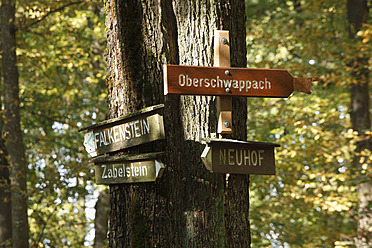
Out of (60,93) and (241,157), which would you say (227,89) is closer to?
(241,157)

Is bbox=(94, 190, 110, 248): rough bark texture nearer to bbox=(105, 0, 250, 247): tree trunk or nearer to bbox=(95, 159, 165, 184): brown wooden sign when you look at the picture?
bbox=(95, 159, 165, 184): brown wooden sign

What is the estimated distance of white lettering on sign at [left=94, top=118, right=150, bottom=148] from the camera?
119 inches

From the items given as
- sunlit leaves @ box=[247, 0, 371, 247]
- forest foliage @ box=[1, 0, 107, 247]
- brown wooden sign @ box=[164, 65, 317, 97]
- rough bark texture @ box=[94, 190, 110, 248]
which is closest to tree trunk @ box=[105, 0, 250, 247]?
brown wooden sign @ box=[164, 65, 317, 97]

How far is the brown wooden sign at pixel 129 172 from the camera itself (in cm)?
295

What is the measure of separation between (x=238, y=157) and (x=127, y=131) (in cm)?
74

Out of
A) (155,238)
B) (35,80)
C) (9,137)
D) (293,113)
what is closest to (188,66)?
(155,238)

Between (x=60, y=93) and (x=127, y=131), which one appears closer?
(x=127, y=131)

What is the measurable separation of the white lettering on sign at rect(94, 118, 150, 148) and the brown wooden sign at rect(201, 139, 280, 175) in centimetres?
44

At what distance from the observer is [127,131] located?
123 inches

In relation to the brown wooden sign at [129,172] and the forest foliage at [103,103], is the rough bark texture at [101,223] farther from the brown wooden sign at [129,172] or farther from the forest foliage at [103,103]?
the brown wooden sign at [129,172]

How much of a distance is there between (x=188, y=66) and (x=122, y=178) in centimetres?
84

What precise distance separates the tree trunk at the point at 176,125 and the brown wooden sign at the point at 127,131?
0.32ft

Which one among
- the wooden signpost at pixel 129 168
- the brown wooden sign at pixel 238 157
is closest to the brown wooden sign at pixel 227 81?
the brown wooden sign at pixel 238 157

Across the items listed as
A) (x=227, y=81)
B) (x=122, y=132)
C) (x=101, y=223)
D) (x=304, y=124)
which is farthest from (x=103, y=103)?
(x=227, y=81)
